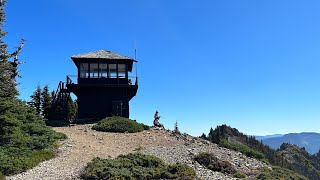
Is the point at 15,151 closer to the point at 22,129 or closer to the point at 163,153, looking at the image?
the point at 22,129

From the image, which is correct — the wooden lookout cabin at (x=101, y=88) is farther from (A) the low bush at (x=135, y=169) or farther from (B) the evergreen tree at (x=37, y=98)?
(A) the low bush at (x=135, y=169)

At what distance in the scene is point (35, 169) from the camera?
19891mm

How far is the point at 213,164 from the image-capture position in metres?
25.2

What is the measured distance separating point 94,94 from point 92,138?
41.6 ft

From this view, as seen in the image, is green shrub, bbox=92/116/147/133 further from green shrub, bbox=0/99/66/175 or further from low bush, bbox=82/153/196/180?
low bush, bbox=82/153/196/180

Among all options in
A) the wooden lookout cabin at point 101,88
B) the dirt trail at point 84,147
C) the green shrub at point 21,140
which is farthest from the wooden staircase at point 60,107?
the green shrub at point 21,140

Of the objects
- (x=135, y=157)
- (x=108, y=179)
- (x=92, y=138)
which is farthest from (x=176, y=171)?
(x=92, y=138)

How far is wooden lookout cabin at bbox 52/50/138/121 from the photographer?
1686 inches

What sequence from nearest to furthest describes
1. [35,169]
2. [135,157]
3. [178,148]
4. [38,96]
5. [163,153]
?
1. [35,169]
2. [135,157]
3. [163,153]
4. [178,148]
5. [38,96]

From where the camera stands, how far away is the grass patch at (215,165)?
79.8ft

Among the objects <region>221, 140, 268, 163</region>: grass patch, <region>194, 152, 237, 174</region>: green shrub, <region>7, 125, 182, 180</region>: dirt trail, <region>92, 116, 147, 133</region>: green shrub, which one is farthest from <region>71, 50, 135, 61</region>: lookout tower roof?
<region>194, 152, 237, 174</region>: green shrub

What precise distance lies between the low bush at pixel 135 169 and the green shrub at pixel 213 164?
12.4 feet

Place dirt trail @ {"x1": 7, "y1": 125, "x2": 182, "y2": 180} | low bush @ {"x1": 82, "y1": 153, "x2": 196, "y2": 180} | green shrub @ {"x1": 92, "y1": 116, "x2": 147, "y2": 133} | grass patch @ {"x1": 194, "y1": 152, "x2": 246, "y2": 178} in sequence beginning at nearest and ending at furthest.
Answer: low bush @ {"x1": 82, "y1": 153, "x2": 196, "y2": 180} < dirt trail @ {"x1": 7, "y1": 125, "x2": 182, "y2": 180} < grass patch @ {"x1": 194, "y1": 152, "x2": 246, "y2": 178} < green shrub @ {"x1": 92, "y1": 116, "x2": 147, "y2": 133}

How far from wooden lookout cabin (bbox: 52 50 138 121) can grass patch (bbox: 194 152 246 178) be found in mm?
18164
